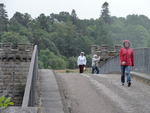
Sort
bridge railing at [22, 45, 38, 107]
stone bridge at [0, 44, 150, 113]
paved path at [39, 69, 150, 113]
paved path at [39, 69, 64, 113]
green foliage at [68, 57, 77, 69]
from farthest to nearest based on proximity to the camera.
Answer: green foliage at [68, 57, 77, 69] < paved path at [39, 69, 150, 113] < paved path at [39, 69, 64, 113] < stone bridge at [0, 44, 150, 113] < bridge railing at [22, 45, 38, 107]

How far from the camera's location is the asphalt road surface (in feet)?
28.3

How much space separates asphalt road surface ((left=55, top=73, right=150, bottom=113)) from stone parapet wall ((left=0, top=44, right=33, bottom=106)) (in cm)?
670

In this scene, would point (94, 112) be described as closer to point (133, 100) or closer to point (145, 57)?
point (133, 100)

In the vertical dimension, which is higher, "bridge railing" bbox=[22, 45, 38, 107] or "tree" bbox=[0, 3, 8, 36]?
"tree" bbox=[0, 3, 8, 36]

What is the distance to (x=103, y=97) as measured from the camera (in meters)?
10.1

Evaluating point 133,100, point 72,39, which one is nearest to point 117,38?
point 72,39

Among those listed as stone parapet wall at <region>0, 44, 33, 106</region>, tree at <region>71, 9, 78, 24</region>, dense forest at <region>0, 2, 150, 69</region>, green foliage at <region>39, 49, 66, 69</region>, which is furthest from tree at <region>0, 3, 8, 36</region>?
stone parapet wall at <region>0, 44, 33, 106</region>

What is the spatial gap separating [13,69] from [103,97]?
433 inches

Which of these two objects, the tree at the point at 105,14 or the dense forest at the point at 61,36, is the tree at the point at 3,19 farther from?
the tree at the point at 105,14

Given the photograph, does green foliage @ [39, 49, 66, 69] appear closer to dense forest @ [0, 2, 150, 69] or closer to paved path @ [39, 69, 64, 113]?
dense forest @ [0, 2, 150, 69]

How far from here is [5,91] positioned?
19.2 meters

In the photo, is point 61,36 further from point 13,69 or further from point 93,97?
point 93,97

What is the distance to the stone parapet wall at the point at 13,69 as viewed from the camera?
19375 mm

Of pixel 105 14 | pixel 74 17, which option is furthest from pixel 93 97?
pixel 105 14
